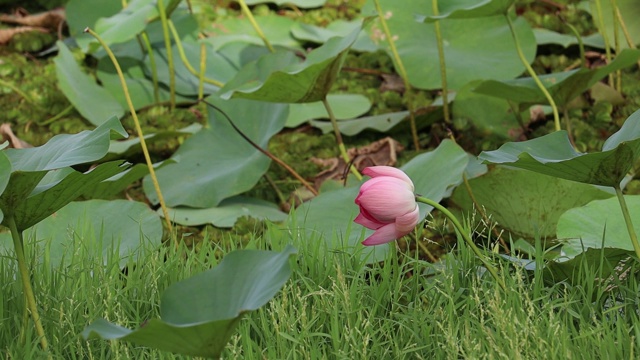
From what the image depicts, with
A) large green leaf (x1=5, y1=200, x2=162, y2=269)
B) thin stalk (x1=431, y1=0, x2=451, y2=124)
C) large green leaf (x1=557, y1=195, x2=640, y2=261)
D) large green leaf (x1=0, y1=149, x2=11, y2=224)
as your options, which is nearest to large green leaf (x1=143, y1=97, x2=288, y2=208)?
large green leaf (x1=5, y1=200, x2=162, y2=269)

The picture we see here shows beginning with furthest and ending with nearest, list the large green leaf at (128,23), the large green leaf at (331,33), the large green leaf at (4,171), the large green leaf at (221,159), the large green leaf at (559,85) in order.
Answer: the large green leaf at (331,33)
the large green leaf at (128,23)
the large green leaf at (221,159)
the large green leaf at (559,85)
the large green leaf at (4,171)

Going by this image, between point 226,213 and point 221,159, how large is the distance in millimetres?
223

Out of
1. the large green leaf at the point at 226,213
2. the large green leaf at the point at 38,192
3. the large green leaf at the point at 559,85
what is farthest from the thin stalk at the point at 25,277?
the large green leaf at the point at 559,85

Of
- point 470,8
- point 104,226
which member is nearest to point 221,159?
point 104,226

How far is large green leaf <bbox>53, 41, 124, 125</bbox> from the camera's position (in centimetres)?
265

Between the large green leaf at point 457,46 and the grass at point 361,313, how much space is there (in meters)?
1.04

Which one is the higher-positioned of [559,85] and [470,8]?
[470,8]

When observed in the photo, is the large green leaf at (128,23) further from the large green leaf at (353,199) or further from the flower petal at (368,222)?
the flower petal at (368,222)

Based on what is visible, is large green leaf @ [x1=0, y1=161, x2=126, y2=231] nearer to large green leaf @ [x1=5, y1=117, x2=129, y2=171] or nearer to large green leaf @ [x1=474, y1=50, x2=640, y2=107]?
large green leaf @ [x1=5, y1=117, x2=129, y2=171]

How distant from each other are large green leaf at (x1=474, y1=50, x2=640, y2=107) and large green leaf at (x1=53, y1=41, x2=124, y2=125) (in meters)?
1.07

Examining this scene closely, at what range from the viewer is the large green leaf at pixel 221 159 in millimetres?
2252

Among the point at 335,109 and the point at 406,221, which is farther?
the point at 335,109

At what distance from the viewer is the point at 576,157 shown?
1.31 m

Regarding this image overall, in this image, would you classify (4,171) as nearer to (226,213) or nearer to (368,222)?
(368,222)
